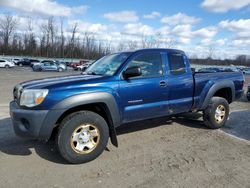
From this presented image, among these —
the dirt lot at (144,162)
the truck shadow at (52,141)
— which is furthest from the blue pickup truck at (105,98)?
the truck shadow at (52,141)

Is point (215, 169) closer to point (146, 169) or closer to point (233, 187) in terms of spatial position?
point (233, 187)

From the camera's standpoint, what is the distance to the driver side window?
17.5ft

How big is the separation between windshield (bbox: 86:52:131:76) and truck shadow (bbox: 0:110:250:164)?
1.52 metres

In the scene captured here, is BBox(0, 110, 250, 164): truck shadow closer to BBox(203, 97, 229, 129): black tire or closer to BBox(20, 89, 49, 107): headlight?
BBox(203, 97, 229, 129): black tire

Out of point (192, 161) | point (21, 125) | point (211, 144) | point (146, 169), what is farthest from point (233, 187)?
point (21, 125)

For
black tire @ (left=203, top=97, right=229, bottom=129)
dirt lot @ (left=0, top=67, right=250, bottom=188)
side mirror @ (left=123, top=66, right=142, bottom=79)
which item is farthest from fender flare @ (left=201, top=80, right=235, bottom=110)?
side mirror @ (left=123, top=66, right=142, bottom=79)

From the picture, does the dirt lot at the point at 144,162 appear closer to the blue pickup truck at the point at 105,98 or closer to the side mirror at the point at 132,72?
the blue pickup truck at the point at 105,98

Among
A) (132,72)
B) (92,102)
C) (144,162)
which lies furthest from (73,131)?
(132,72)

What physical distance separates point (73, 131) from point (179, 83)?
2.46 meters

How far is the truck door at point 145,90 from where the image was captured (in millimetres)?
5016

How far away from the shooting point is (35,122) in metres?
4.23

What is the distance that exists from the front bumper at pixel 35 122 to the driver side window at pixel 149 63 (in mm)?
1759

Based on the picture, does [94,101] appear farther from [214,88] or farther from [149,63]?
[214,88]

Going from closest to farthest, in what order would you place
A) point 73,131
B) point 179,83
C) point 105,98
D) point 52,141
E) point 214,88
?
point 73,131
point 105,98
point 52,141
point 179,83
point 214,88
